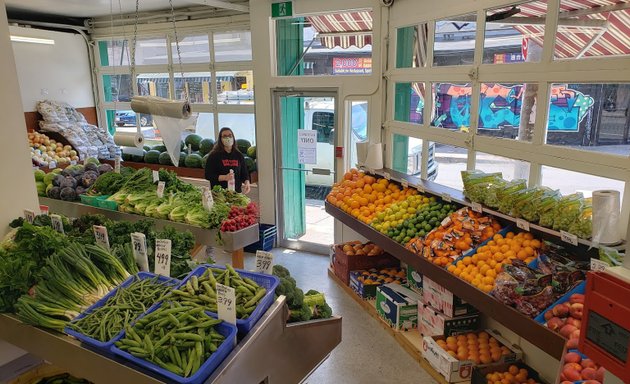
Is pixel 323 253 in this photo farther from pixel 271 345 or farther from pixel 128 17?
pixel 128 17

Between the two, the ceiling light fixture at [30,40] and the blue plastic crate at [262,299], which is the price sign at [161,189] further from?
the ceiling light fixture at [30,40]

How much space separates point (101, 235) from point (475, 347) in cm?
279

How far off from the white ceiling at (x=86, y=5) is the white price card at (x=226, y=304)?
16.0ft

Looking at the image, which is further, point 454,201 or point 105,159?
point 105,159

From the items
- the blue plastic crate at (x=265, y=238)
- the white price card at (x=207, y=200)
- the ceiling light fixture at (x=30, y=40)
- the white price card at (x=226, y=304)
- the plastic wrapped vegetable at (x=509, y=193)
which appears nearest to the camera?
the white price card at (x=226, y=304)

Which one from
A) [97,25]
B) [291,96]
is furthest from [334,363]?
[97,25]

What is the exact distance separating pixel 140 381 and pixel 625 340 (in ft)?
5.57

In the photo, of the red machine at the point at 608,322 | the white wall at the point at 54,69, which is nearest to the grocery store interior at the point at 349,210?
the red machine at the point at 608,322

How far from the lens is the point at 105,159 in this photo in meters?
7.76

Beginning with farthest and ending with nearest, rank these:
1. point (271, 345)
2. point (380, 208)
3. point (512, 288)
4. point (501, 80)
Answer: point (380, 208) < point (501, 80) < point (512, 288) < point (271, 345)

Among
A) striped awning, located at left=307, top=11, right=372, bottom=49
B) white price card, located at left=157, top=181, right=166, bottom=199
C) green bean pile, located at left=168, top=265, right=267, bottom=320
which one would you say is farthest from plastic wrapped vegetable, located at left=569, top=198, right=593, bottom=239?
white price card, located at left=157, top=181, right=166, bottom=199

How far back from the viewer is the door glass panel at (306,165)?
233 inches

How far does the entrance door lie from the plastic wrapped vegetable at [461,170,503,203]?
7.76ft

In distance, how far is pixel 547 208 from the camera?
2936 millimetres
